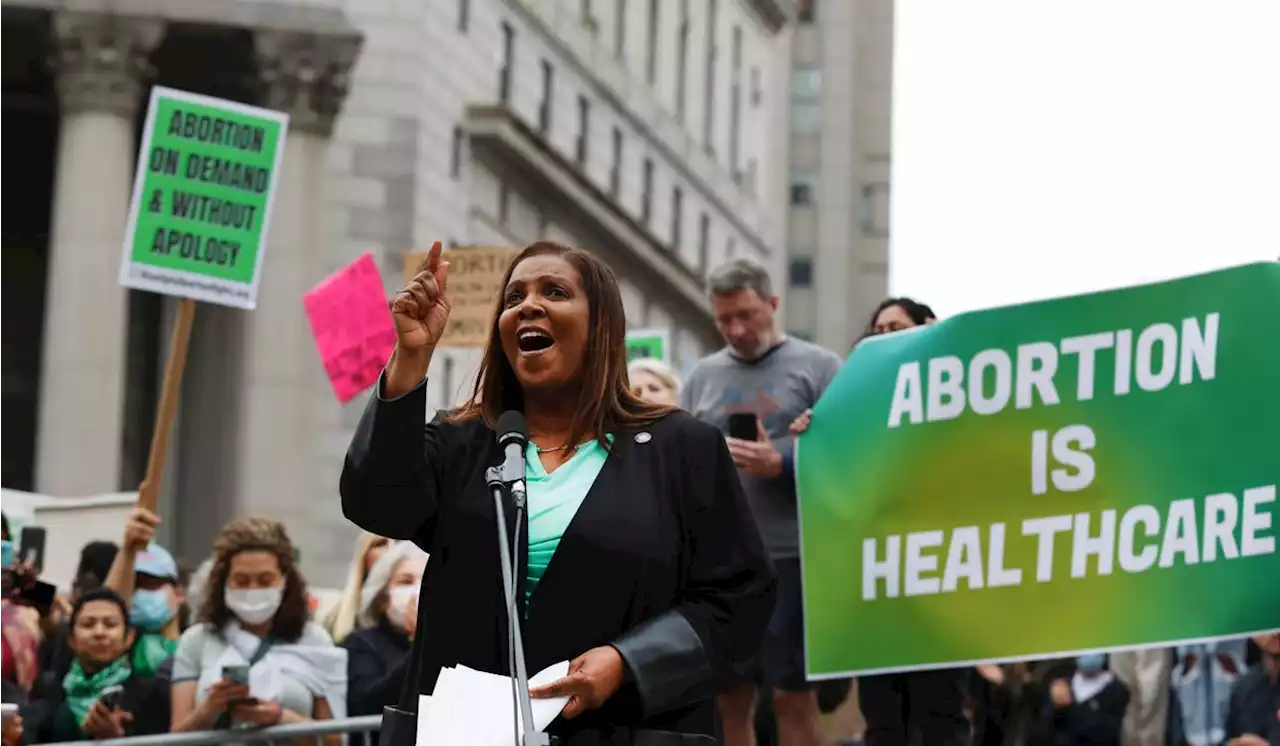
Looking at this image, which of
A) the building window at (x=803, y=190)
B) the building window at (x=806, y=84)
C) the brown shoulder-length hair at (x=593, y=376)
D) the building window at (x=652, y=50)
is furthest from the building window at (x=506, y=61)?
the building window at (x=806, y=84)

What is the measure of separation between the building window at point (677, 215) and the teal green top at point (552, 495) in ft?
179

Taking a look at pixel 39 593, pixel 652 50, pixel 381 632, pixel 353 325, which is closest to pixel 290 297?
pixel 353 325

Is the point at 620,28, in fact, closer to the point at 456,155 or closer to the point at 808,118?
the point at 456,155

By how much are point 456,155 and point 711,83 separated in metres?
24.4

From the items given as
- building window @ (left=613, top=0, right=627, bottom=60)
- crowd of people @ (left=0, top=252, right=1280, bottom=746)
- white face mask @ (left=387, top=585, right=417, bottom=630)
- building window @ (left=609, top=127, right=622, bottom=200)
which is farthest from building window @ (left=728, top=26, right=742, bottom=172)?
white face mask @ (left=387, top=585, right=417, bottom=630)

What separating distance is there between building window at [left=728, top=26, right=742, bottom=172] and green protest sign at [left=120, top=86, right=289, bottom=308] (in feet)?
178

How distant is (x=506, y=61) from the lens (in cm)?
4662

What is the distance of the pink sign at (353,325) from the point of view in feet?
46.8

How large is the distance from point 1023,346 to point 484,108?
109 ft

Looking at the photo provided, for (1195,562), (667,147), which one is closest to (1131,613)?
(1195,562)

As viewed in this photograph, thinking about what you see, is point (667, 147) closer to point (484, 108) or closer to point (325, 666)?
point (484, 108)

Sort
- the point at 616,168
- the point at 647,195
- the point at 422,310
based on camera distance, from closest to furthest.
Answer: the point at 422,310 → the point at 616,168 → the point at 647,195

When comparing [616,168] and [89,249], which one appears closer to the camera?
[89,249]

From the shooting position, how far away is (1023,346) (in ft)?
33.7
